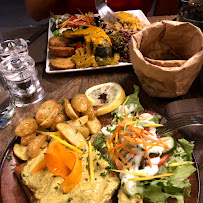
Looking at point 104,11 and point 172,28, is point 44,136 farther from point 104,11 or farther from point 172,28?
point 104,11

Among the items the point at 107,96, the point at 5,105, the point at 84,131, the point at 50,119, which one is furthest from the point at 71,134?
the point at 5,105

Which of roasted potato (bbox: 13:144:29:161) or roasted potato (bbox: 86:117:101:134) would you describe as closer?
roasted potato (bbox: 13:144:29:161)

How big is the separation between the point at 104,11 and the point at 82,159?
1.81 metres

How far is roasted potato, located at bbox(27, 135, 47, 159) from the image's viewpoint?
4.07 ft

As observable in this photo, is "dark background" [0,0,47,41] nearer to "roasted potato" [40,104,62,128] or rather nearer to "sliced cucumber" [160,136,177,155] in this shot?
"roasted potato" [40,104,62,128]

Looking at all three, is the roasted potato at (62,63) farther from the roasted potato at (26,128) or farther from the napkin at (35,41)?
the roasted potato at (26,128)

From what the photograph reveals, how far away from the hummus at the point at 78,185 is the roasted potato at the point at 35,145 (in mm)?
45

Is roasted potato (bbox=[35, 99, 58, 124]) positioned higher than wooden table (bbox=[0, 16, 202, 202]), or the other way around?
roasted potato (bbox=[35, 99, 58, 124])

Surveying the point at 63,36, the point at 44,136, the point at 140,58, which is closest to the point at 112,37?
the point at 63,36

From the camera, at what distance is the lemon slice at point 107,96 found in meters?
1.51

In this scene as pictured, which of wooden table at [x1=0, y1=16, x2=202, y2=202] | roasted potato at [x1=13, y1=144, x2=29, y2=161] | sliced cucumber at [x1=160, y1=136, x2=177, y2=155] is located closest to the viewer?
sliced cucumber at [x1=160, y1=136, x2=177, y2=155]

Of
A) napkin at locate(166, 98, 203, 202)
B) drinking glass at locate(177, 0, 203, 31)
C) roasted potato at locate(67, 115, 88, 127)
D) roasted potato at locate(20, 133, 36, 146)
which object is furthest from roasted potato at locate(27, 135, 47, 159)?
drinking glass at locate(177, 0, 203, 31)

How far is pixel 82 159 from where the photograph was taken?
1203mm

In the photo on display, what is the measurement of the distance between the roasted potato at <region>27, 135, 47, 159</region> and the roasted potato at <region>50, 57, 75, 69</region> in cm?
79
